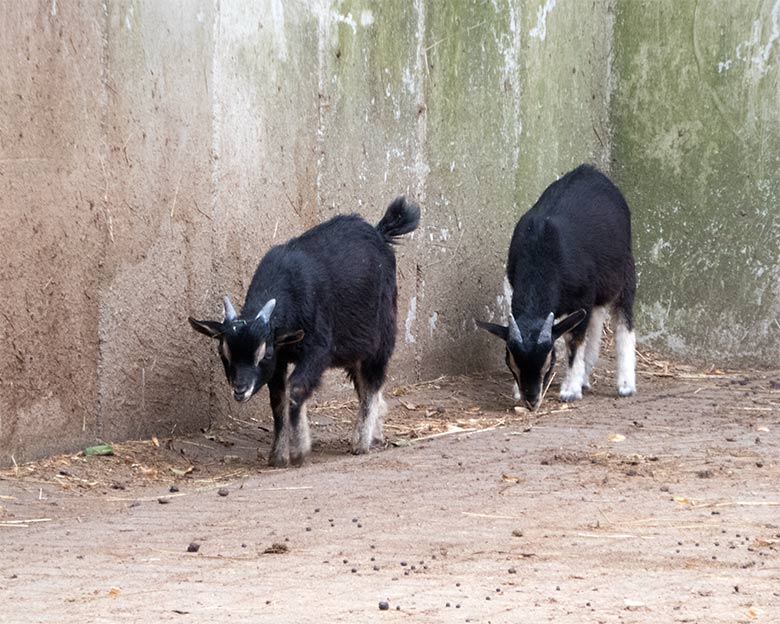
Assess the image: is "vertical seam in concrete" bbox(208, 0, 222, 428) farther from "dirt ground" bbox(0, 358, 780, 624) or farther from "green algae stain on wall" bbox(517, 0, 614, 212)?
"green algae stain on wall" bbox(517, 0, 614, 212)

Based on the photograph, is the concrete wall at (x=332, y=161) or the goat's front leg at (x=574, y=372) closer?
the concrete wall at (x=332, y=161)

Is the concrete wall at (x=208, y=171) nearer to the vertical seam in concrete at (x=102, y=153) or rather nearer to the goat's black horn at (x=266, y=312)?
the vertical seam in concrete at (x=102, y=153)

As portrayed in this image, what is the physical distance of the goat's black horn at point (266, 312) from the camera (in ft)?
23.4

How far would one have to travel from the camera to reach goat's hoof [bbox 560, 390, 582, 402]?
9.98 metres

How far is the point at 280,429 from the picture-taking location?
7.63 m

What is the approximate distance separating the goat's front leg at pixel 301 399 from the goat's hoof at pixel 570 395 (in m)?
2.85

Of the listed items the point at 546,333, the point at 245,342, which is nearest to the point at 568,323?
the point at 546,333

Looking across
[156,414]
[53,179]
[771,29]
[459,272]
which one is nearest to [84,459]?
[156,414]

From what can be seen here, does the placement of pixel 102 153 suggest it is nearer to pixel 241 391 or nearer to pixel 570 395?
pixel 241 391

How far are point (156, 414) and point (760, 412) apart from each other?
412 centimetres

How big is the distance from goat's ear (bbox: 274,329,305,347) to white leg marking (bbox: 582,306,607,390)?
3.71 meters

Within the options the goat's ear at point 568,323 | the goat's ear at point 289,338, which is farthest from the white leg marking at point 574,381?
the goat's ear at point 289,338

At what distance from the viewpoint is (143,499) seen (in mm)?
6566

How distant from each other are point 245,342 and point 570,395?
3.63m
